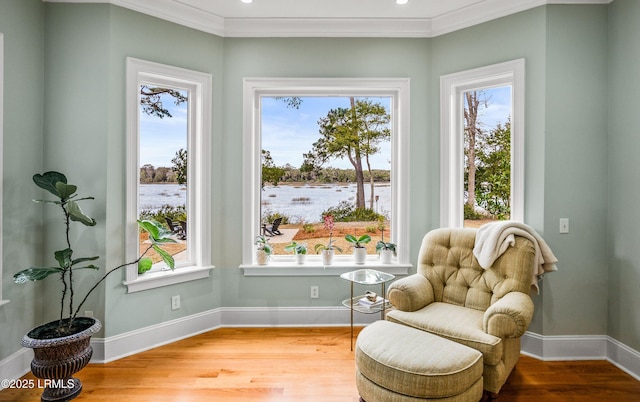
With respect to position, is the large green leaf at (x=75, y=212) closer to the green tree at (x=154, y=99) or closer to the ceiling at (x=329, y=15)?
the green tree at (x=154, y=99)

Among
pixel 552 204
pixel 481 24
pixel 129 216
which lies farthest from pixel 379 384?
pixel 481 24

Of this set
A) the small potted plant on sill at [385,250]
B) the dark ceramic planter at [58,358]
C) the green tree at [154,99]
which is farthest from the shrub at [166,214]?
the small potted plant on sill at [385,250]

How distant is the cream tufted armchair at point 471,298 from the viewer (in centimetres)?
187

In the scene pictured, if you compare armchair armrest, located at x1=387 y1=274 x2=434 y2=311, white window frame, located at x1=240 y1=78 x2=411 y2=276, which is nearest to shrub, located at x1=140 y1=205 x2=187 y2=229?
white window frame, located at x1=240 y1=78 x2=411 y2=276

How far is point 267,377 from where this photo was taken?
7.56 ft

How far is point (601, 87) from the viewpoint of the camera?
2531 millimetres

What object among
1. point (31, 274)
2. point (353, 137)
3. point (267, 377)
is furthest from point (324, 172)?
point (31, 274)

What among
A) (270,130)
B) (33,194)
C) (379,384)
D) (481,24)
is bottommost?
(379,384)

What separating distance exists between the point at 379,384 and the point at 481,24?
9.56 ft

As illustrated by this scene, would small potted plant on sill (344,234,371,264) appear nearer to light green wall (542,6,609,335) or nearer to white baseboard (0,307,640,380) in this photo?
white baseboard (0,307,640,380)

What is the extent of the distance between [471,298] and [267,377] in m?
1.54

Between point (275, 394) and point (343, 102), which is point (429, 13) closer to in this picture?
point (343, 102)

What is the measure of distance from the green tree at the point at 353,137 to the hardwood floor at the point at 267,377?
4.96 feet

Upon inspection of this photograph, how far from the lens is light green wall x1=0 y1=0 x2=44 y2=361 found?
7.35ft
